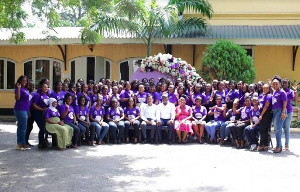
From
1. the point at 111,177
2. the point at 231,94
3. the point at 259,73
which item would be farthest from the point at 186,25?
the point at 111,177

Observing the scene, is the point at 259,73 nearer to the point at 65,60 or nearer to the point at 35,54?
the point at 65,60

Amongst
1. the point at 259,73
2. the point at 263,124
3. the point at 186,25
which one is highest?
the point at 186,25

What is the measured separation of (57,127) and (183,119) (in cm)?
325

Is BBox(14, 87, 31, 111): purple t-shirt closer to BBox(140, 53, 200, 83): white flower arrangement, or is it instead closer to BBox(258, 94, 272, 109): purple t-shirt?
BBox(140, 53, 200, 83): white flower arrangement

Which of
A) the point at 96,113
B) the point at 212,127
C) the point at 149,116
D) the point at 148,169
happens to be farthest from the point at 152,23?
the point at 148,169

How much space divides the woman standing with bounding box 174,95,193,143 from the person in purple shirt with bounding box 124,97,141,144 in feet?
3.27

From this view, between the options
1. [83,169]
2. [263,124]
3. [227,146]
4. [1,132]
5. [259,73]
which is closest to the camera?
[83,169]

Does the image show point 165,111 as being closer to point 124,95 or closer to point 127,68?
point 124,95

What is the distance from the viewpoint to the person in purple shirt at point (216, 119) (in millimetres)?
10945

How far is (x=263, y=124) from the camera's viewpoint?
32.3ft

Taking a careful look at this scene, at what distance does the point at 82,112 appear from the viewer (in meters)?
10.6

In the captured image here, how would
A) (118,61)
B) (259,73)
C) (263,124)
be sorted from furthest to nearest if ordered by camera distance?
(118,61)
(259,73)
(263,124)

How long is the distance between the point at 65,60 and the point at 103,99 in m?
7.74

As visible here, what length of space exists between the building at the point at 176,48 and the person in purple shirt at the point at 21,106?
7034mm
